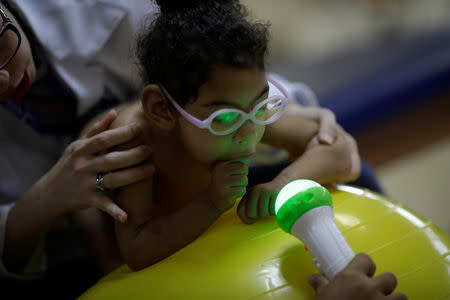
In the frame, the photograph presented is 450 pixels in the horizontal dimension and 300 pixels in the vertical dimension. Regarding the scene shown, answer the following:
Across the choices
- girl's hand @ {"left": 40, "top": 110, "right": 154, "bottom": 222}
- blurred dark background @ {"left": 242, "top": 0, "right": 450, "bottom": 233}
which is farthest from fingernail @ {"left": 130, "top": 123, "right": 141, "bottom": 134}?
blurred dark background @ {"left": 242, "top": 0, "right": 450, "bottom": 233}

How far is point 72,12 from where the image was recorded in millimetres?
833

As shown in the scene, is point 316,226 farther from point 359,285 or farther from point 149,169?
point 149,169

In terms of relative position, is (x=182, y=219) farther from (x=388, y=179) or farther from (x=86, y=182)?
(x=388, y=179)

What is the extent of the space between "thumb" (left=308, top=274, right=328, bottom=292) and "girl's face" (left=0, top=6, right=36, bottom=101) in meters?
0.49

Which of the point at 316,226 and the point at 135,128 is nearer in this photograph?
the point at 316,226

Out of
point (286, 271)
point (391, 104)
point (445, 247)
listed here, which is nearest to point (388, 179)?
point (391, 104)

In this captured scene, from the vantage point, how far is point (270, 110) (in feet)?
1.84

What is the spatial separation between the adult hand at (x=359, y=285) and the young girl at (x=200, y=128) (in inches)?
5.9

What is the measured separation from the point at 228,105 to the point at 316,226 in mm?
183

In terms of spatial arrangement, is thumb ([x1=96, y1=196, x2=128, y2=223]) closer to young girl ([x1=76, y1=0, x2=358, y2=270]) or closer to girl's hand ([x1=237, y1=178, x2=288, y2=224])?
young girl ([x1=76, y1=0, x2=358, y2=270])

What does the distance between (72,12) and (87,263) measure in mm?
509

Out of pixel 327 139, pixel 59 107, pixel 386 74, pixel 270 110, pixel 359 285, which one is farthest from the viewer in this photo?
pixel 386 74

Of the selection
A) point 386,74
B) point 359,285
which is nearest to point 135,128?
point 359,285

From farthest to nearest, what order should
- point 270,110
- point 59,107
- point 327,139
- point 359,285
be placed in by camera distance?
point 59,107 < point 327,139 < point 270,110 < point 359,285
